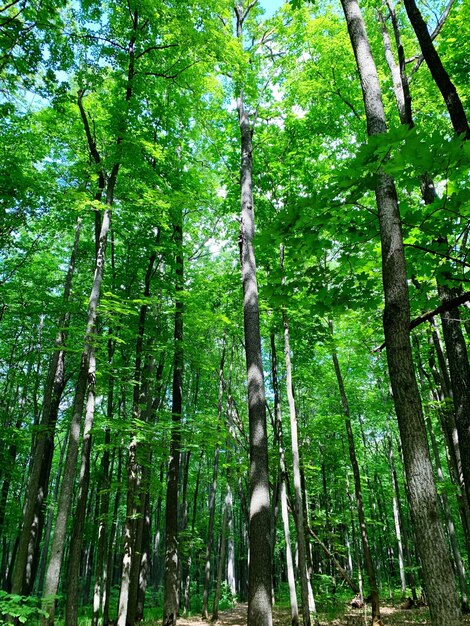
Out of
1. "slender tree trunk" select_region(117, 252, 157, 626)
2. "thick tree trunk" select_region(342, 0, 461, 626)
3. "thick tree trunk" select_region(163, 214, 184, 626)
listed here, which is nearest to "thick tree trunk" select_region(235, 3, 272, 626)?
"slender tree trunk" select_region(117, 252, 157, 626)

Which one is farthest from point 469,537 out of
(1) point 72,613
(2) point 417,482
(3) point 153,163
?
(3) point 153,163

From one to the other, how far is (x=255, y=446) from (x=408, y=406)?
13.4 feet

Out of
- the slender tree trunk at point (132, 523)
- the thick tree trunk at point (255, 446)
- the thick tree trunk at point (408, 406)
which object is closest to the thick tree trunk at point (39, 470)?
the slender tree trunk at point (132, 523)

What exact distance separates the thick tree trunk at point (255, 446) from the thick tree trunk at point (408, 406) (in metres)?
3.56

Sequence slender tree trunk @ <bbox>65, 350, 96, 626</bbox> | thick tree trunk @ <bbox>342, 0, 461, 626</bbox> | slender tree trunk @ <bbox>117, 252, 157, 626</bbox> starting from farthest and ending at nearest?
slender tree trunk @ <bbox>117, 252, 157, 626</bbox>
slender tree trunk @ <bbox>65, 350, 96, 626</bbox>
thick tree trunk @ <bbox>342, 0, 461, 626</bbox>

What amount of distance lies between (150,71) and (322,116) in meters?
5.10

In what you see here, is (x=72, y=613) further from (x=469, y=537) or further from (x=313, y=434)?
(x=469, y=537)

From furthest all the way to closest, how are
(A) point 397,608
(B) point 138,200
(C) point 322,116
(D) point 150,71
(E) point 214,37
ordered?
(A) point 397,608, (C) point 322,116, (D) point 150,71, (B) point 138,200, (E) point 214,37

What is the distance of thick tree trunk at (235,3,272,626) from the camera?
5.58m

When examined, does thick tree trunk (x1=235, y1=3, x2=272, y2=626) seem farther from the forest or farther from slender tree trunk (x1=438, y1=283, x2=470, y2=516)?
slender tree trunk (x1=438, y1=283, x2=470, y2=516)

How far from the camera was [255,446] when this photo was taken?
652 cm

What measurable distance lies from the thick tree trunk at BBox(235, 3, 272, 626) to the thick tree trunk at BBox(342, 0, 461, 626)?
3559 millimetres

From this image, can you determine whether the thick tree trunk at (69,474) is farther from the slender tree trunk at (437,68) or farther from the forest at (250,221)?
the slender tree trunk at (437,68)

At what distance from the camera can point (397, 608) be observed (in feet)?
54.6
